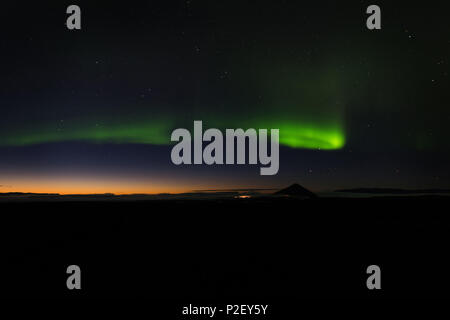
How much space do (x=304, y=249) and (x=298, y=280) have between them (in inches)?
109

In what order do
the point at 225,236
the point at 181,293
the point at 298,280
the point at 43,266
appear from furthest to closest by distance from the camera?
the point at 225,236 → the point at 43,266 → the point at 298,280 → the point at 181,293

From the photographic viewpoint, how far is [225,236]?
12.3 meters

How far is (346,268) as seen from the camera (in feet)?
25.0

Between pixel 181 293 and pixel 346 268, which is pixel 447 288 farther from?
pixel 181 293

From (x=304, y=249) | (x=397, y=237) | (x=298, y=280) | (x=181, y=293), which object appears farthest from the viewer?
(x=397, y=237)

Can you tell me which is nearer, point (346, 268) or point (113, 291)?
point (113, 291)

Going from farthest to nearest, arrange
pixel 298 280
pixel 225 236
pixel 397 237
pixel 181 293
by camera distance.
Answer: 1. pixel 225 236
2. pixel 397 237
3. pixel 298 280
4. pixel 181 293

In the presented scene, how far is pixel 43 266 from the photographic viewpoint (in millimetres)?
7949

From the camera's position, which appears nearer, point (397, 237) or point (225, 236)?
point (397, 237)
